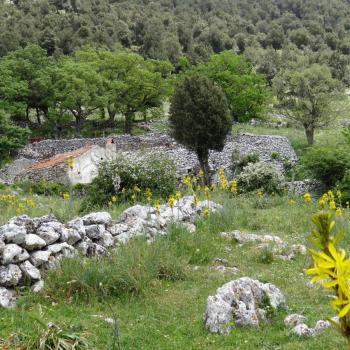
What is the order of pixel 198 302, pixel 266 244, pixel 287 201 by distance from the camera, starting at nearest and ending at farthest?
pixel 198 302
pixel 266 244
pixel 287 201

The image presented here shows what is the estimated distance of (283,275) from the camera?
850 cm

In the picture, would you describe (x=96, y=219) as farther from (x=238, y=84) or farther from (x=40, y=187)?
(x=238, y=84)

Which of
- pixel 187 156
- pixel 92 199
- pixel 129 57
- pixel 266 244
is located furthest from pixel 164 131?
pixel 266 244

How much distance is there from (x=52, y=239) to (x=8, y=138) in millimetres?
35890

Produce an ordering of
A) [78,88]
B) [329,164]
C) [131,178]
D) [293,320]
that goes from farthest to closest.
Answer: [78,88], [329,164], [131,178], [293,320]

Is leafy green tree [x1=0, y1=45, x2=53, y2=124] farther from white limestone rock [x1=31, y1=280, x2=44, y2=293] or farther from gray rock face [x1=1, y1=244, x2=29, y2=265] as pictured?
white limestone rock [x1=31, y1=280, x2=44, y2=293]

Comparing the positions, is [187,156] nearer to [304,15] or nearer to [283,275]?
[283,275]

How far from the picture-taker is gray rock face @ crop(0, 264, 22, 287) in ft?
24.3

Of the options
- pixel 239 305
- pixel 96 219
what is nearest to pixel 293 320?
pixel 239 305

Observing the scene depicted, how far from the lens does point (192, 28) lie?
355 feet

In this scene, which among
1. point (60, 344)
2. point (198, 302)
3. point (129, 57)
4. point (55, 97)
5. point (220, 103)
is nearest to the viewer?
point (60, 344)

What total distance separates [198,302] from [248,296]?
36.0 inches

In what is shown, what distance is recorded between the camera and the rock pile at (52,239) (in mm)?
7617

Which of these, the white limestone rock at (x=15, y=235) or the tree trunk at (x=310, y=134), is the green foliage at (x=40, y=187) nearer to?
the white limestone rock at (x=15, y=235)
